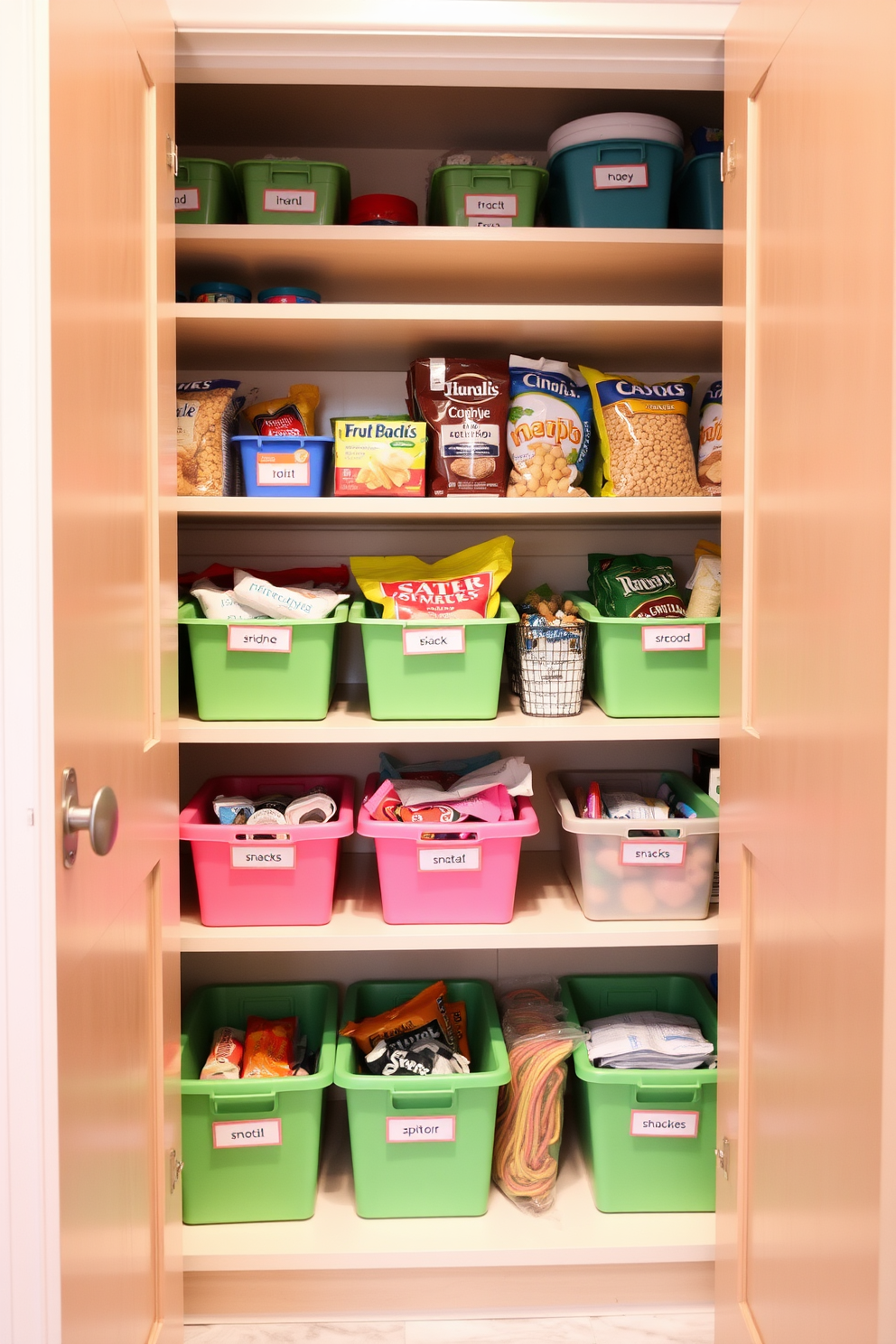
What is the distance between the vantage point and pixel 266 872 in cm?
169

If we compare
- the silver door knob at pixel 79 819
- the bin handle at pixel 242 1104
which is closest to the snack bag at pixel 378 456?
the silver door knob at pixel 79 819

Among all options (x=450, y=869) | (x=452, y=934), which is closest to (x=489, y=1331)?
(x=452, y=934)

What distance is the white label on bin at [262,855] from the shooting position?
65.8 inches

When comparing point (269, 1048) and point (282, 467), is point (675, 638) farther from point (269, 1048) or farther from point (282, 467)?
point (269, 1048)

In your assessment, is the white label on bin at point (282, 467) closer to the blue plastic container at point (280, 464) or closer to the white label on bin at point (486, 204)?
the blue plastic container at point (280, 464)

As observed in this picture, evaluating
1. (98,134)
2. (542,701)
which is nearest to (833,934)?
(542,701)

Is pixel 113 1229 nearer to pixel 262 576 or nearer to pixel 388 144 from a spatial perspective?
pixel 262 576

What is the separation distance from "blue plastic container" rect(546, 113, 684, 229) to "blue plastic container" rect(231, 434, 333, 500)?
59 cm

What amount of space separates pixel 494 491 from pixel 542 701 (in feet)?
1.21

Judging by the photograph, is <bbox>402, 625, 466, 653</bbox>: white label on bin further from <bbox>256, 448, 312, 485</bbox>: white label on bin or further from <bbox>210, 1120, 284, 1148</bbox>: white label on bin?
<bbox>210, 1120, 284, 1148</bbox>: white label on bin

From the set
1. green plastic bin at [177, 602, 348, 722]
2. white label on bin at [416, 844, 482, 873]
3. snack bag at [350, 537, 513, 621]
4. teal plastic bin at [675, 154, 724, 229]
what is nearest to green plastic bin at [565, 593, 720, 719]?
snack bag at [350, 537, 513, 621]

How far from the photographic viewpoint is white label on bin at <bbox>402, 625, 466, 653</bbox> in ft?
5.47

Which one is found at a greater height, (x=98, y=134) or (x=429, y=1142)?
(x=98, y=134)

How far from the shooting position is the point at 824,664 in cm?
102
